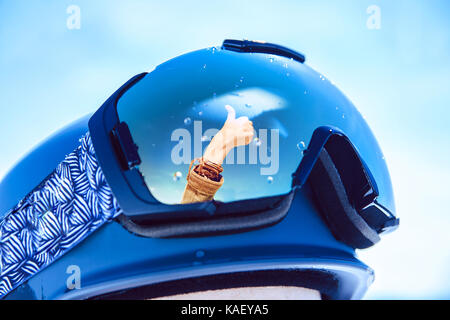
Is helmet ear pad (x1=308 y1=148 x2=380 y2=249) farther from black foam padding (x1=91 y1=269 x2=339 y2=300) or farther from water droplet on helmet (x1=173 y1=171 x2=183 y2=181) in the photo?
water droplet on helmet (x1=173 y1=171 x2=183 y2=181)

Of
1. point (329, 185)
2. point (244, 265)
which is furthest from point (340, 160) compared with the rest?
point (244, 265)

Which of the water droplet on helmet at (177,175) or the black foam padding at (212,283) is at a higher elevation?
the water droplet on helmet at (177,175)

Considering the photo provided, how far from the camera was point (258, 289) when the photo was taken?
3.55ft

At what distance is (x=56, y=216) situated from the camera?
46.6 inches

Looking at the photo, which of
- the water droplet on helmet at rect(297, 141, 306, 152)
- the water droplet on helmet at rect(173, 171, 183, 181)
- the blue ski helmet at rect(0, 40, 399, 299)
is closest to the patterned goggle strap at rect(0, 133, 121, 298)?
the blue ski helmet at rect(0, 40, 399, 299)

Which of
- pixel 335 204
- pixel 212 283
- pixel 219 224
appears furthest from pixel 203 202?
pixel 335 204

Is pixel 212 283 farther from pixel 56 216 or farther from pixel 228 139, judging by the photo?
pixel 56 216

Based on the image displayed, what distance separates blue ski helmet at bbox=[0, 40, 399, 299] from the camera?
106 centimetres

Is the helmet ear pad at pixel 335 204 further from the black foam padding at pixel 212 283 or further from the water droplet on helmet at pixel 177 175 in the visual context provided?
the water droplet on helmet at pixel 177 175

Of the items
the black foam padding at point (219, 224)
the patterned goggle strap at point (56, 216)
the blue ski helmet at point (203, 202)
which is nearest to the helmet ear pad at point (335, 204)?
the blue ski helmet at point (203, 202)

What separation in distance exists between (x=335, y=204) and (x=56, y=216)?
0.70 m

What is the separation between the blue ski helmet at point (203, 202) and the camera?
1.06 m
